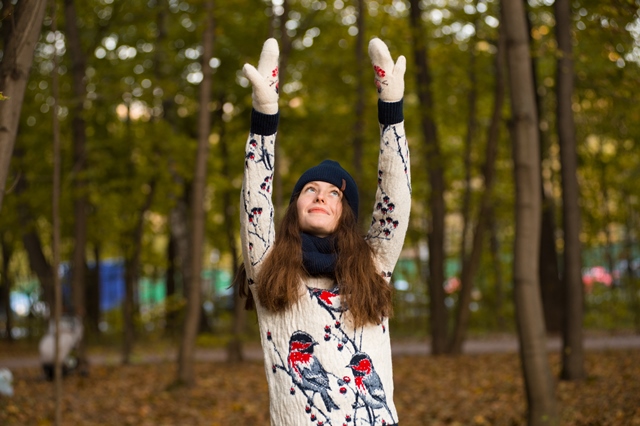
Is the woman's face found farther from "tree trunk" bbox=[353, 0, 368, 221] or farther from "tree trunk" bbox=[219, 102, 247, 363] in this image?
"tree trunk" bbox=[353, 0, 368, 221]

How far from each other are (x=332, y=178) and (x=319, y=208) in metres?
0.13

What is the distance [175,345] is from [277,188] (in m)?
8.58

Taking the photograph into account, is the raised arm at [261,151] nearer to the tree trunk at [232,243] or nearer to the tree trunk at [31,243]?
the tree trunk at [232,243]

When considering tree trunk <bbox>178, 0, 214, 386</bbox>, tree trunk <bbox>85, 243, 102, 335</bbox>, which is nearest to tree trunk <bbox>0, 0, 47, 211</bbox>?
tree trunk <bbox>178, 0, 214, 386</bbox>

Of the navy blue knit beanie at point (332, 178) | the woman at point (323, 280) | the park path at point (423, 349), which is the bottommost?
the park path at point (423, 349)

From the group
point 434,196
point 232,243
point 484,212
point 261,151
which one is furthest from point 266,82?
point 232,243

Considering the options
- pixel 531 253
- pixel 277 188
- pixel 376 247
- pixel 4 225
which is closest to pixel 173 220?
pixel 4 225

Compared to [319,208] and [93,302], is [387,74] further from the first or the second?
[93,302]

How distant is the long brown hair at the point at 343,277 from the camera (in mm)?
3152

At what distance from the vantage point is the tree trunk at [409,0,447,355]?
1470 centimetres

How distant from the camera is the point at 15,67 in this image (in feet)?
16.6

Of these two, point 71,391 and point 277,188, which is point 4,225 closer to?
point 71,391

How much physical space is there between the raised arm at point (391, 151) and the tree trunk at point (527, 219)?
3932 mm

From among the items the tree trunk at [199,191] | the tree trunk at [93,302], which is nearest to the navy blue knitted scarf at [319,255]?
the tree trunk at [199,191]
